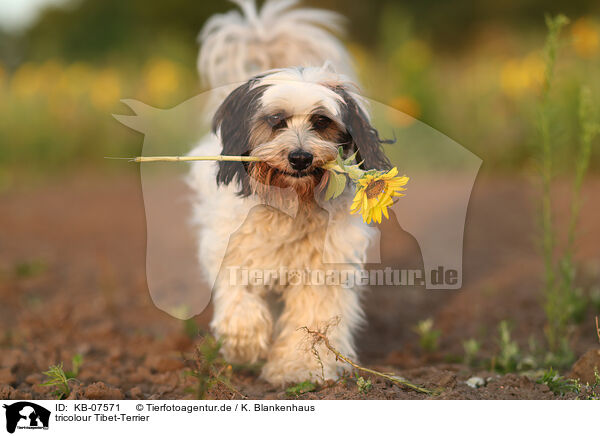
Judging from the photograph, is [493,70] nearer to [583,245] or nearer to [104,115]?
[583,245]

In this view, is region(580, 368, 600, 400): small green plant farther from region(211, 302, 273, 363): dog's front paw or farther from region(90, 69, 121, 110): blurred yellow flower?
region(90, 69, 121, 110): blurred yellow flower

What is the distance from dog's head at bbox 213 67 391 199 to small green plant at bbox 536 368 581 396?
1.27 m

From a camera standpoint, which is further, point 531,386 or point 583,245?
point 583,245

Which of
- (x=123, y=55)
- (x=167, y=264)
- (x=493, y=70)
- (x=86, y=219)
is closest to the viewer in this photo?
(x=167, y=264)

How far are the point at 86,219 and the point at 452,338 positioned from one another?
506 centimetres

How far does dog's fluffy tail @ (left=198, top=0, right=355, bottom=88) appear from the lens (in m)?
4.18

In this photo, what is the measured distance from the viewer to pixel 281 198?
10.7 ft

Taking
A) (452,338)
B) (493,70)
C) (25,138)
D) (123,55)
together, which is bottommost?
(452,338)

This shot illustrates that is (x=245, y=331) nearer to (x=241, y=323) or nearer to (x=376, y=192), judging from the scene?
(x=241, y=323)

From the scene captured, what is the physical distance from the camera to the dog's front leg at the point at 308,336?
3.58 m

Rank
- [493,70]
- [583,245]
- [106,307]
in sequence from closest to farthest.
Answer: [106,307] → [583,245] → [493,70]

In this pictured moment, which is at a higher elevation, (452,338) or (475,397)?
(452,338)
